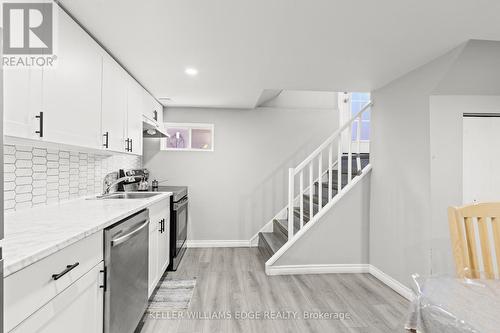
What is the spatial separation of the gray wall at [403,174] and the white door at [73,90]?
9.21ft

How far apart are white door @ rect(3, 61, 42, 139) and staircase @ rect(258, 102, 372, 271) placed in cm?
249

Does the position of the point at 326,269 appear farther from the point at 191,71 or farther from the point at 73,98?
the point at 73,98

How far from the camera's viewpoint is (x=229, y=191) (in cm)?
450

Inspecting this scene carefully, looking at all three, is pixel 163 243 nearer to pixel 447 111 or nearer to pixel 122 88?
pixel 122 88

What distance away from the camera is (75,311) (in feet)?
4.10

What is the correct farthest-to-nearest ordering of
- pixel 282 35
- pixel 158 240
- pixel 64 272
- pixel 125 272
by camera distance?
pixel 158 240 → pixel 282 35 → pixel 125 272 → pixel 64 272

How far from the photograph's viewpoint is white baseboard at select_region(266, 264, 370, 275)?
329 cm

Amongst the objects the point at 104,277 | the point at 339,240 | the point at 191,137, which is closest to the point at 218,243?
the point at 191,137

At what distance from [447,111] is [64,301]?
10.0ft

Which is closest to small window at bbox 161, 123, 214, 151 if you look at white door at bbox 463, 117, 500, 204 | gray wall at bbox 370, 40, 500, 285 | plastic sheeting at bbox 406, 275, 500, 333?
gray wall at bbox 370, 40, 500, 285

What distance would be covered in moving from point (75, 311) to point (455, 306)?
1.50 meters

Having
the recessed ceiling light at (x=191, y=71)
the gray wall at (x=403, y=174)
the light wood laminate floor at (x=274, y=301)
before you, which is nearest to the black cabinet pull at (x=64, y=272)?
the light wood laminate floor at (x=274, y=301)

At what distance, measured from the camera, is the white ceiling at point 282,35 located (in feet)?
5.50

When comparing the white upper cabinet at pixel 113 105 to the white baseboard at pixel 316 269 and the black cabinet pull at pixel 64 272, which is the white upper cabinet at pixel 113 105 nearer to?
the black cabinet pull at pixel 64 272
